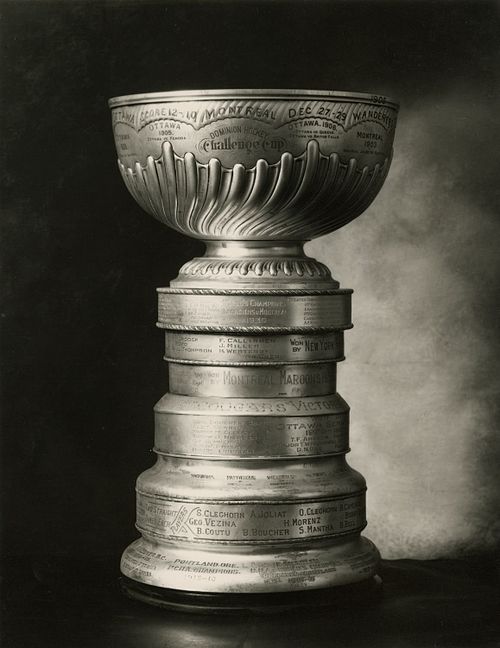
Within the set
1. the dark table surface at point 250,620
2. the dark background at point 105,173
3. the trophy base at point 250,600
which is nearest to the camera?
the dark table surface at point 250,620

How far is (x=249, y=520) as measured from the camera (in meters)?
3.54

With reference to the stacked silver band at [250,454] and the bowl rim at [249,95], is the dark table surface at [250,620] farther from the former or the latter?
the bowl rim at [249,95]

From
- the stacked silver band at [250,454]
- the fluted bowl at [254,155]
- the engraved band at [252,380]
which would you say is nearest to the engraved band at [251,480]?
the stacked silver band at [250,454]

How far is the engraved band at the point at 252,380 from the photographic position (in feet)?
11.8

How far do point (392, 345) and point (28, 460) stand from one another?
3.73 feet

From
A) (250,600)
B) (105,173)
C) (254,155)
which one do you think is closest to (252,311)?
(254,155)

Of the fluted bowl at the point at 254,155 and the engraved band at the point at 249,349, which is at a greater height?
the fluted bowl at the point at 254,155

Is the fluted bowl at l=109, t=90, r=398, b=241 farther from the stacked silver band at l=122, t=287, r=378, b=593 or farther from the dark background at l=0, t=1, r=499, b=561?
the dark background at l=0, t=1, r=499, b=561

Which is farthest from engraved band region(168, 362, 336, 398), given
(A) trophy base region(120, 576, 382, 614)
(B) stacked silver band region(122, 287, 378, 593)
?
(A) trophy base region(120, 576, 382, 614)

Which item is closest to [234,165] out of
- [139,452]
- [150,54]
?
[150,54]

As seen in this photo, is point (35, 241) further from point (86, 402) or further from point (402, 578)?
point (402, 578)

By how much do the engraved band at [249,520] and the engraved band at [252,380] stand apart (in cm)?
27

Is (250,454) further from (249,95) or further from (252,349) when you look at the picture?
(249,95)

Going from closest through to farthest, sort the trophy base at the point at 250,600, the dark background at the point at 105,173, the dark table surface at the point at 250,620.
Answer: the dark table surface at the point at 250,620 → the trophy base at the point at 250,600 → the dark background at the point at 105,173
